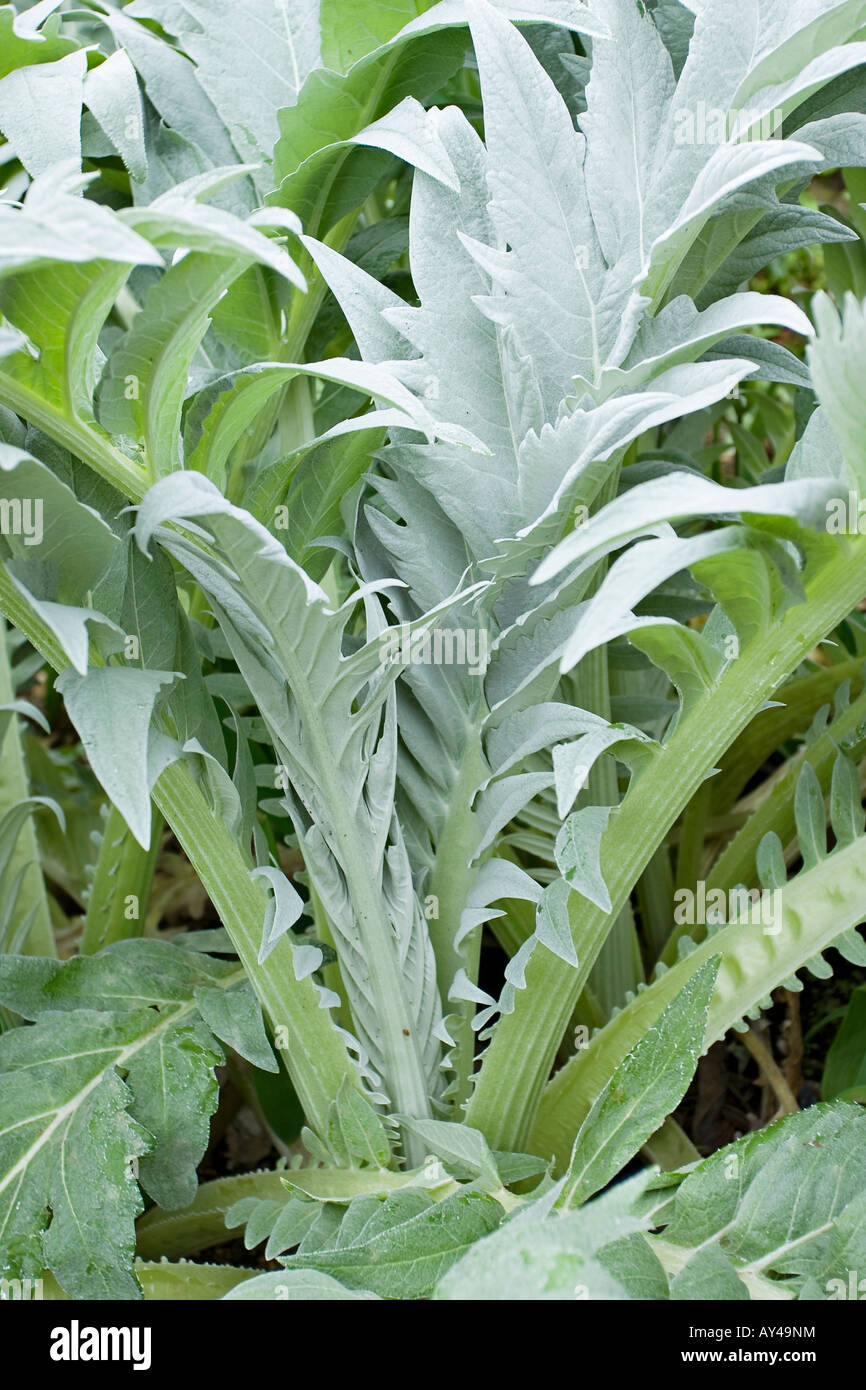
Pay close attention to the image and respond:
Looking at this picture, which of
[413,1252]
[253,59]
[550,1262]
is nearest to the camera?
[550,1262]

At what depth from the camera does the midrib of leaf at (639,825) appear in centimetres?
54

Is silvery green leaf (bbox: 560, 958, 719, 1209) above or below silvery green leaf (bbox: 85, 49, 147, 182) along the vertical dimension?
below

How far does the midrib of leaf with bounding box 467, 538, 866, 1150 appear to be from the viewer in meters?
0.54

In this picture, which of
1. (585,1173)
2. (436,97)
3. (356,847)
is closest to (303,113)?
(436,97)

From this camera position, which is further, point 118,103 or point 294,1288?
point 118,103

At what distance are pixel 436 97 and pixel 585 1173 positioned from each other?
2.14 feet

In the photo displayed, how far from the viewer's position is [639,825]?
24.1 inches

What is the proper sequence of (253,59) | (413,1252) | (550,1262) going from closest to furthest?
1. (550,1262)
2. (413,1252)
3. (253,59)
